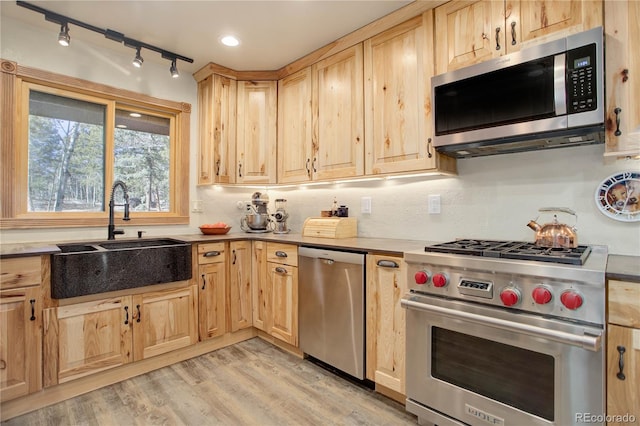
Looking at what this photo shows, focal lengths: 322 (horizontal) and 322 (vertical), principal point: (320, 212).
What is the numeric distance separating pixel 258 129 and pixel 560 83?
2415 millimetres

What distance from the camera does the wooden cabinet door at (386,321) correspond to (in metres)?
1.85

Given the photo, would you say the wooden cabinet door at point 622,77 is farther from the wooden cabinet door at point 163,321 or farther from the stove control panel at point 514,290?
the wooden cabinet door at point 163,321

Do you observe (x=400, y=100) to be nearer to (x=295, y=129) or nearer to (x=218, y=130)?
(x=295, y=129)

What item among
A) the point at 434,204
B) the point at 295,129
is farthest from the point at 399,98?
the point at 295,129

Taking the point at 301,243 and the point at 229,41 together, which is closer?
the point at 301,243

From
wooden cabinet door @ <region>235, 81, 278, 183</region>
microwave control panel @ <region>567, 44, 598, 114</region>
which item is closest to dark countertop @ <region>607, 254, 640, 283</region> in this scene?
microwave control panel @ <region>567, 44, 598, 114</region>

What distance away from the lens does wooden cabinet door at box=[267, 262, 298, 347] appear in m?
2.51

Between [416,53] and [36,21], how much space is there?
8.91ft

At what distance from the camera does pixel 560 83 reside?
59.4 inches

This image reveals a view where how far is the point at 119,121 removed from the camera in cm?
285

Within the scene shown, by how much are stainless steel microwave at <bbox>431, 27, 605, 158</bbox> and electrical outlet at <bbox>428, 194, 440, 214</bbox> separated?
416 millimetres

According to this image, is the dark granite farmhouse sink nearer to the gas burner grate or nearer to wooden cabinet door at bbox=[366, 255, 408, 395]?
wooden cabinet door at bbox=[366, 255, 408, 395]

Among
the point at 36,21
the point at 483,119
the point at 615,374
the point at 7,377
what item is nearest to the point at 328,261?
the point at 483,119

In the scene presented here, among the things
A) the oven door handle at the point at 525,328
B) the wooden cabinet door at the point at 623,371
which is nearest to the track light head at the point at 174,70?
the oven door handle at the point at 525,328
